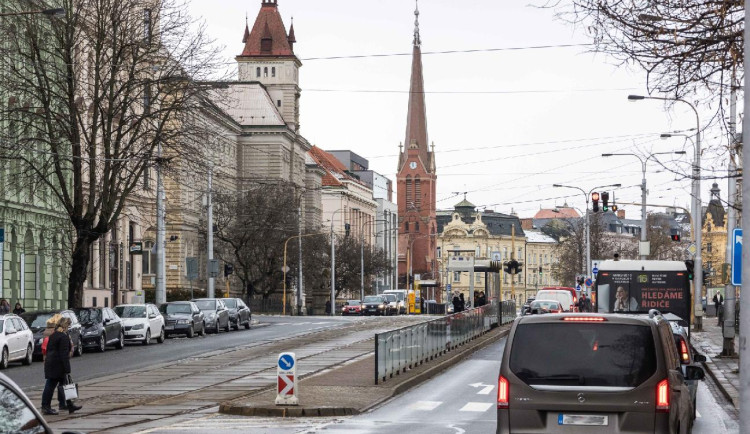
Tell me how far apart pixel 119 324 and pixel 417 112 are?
144946 mm

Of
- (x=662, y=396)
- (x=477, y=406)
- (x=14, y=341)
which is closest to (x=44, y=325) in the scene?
(x=14, y=341)

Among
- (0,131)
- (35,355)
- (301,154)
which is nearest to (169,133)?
(0,131)

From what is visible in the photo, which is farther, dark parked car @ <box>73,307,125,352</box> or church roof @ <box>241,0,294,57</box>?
church roof @ <box>241,0,294,57</box>

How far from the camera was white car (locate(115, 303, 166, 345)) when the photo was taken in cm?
4850

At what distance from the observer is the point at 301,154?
140000 mm

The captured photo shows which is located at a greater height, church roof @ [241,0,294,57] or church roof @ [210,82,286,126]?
church roof @ [241,0,294,57]

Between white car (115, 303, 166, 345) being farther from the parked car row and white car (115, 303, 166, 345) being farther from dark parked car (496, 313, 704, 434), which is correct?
dark parked car (496, 313, 704, 434)

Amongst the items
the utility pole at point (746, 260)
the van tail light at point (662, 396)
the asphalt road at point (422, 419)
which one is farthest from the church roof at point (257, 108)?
the utility pole at point (746, 260)

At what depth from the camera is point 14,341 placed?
35625 mm

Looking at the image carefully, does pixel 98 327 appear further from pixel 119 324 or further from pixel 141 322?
pixel 141 322

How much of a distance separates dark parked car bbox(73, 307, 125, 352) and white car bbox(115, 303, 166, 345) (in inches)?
85.3

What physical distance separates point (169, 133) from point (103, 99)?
9.19 feet

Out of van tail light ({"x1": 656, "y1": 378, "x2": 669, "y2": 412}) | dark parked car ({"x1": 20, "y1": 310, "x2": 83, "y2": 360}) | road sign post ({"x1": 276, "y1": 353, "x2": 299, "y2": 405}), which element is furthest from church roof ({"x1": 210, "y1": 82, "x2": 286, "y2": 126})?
van tail light ({"x1": 656, "y1": 378, "x2": 669, "y2": 412})

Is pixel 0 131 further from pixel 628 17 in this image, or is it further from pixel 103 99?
pixel 628 17
